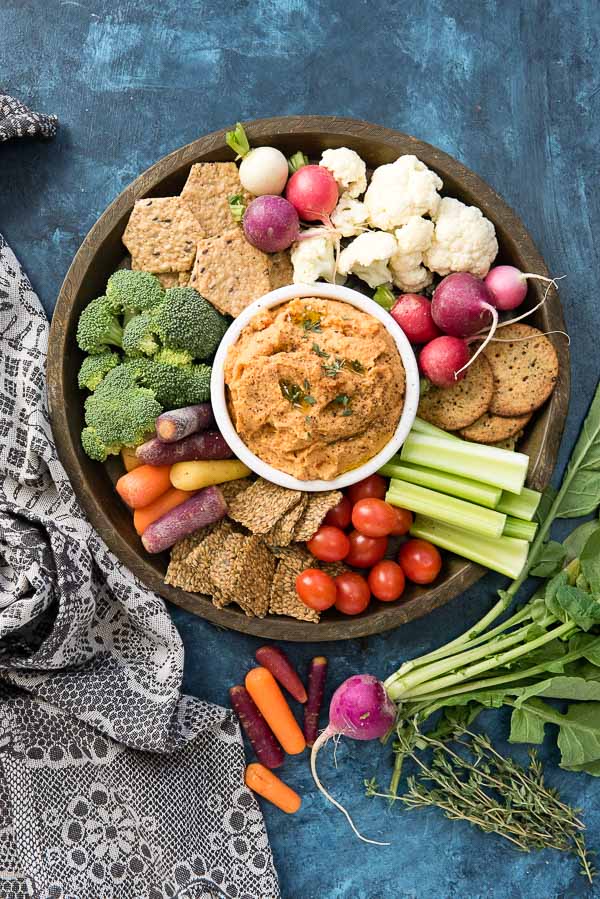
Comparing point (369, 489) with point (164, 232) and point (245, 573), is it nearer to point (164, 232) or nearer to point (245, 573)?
point (245, 573)

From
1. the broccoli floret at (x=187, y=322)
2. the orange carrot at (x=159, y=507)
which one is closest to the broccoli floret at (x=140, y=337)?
the broccoli floret at (x=187, y=322)

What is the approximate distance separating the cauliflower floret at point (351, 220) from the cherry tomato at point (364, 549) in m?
1.13

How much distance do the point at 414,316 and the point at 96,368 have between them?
119 centimetres

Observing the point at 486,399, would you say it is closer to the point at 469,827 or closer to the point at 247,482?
the point at 247,482

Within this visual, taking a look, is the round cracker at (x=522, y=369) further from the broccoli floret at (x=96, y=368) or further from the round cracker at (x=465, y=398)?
the broccoli floret at (x=96, y=368)

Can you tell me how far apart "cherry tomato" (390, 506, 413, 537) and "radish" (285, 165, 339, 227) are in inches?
43.3

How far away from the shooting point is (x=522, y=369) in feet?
9.24

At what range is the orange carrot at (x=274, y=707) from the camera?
2.98 m

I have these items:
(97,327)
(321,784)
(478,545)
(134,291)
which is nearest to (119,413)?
(97,327)

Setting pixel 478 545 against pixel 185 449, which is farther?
pixel 478 545

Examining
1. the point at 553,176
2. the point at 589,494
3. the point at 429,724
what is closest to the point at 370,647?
the point at 429,724

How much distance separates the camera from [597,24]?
306 centimetres

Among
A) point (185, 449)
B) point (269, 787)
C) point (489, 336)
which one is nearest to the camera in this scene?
point (489, 336)

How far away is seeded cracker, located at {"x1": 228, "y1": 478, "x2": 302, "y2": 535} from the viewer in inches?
Answer: 107
